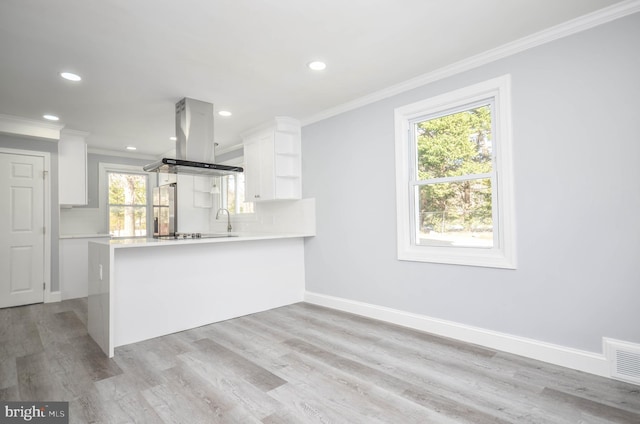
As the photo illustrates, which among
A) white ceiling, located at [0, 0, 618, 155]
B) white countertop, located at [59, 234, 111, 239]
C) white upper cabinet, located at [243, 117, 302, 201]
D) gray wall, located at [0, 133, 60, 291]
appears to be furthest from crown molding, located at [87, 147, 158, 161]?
white upper cabinet, located at [243, 117, 302, 201]

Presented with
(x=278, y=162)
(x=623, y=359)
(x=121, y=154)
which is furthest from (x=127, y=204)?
(x=623, y=359)

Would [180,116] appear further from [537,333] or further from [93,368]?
[537,333]

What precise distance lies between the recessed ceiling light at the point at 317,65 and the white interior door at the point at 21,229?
14.1 ft

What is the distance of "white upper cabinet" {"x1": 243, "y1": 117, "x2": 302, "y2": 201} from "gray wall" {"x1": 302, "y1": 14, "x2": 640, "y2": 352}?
1815 millimetres

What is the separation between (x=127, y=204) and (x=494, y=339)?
21.2 ft

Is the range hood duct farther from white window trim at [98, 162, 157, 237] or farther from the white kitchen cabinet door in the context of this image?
white window trim at [98, 162, 157, 237]

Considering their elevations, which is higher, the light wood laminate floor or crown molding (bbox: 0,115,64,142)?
crown molding (bbox: 0,115,64,142)

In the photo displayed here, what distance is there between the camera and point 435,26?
2408 millimetres

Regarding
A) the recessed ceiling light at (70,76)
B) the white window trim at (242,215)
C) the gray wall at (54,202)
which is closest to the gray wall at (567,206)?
the white window trim at (242,215)

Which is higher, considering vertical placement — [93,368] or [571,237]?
[571,237]

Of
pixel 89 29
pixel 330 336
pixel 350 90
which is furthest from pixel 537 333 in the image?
pixel 89 29

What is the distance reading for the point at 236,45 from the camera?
2611mm

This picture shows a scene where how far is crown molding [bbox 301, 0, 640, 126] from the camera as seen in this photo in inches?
87.3

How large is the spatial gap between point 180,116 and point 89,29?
144cm
